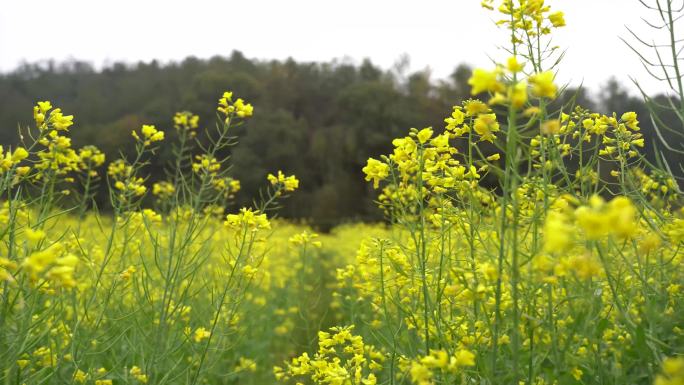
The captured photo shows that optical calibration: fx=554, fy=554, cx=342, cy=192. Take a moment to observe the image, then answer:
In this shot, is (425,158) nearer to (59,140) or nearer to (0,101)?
(59,140)

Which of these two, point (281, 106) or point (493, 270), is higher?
point (493, 270)

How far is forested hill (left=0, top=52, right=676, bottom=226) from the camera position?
15547 millimetres

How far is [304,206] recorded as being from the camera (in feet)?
71.0

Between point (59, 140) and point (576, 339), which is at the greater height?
point (59, 140)

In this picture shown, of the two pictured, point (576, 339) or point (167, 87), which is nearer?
point (576, 339)

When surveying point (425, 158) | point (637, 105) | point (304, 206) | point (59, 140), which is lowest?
point (304, 206)

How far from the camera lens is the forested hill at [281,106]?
51.0 ft

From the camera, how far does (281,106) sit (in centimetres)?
2242

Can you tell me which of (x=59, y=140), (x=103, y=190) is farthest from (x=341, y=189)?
(x=59, y=140)

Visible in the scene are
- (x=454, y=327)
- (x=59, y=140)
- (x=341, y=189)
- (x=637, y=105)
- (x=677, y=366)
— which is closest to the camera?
(x=677, y=366)

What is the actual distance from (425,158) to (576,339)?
934 millimetres

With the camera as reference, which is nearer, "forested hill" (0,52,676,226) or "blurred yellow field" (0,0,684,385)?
"blurred yellow field" (0,0,684,385)

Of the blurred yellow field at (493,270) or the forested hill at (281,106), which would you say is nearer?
the blurred yellow field at (493,270)

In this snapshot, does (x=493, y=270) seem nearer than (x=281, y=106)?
Yes
